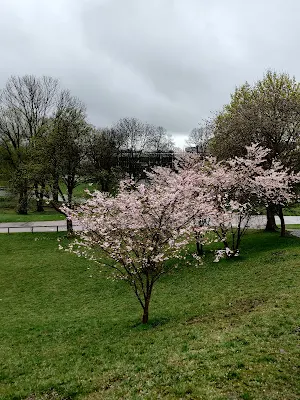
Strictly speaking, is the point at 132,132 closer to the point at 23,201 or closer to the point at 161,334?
the point at 23,201

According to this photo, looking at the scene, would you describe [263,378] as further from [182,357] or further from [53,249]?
[53,249]

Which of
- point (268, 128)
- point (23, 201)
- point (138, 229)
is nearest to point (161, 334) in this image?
point (138, 229)

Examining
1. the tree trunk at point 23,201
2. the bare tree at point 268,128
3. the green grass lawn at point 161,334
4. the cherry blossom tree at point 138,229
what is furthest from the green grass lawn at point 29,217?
the cherry blossom tree at point 138,229

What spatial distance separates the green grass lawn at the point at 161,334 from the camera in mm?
7289

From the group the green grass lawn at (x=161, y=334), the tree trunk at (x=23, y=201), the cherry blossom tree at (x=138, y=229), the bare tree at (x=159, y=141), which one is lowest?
the green grass lawn at (x=161, y=334)

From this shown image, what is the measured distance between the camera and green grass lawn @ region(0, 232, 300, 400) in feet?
23.9

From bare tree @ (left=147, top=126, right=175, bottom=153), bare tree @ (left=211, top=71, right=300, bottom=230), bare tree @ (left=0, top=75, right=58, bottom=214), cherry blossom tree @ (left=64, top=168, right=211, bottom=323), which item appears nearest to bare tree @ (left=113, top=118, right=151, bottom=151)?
bare tree @ (left=147, top=126, right=175, bottom=153)

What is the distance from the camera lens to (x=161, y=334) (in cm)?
1107

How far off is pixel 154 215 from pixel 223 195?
1085 cm

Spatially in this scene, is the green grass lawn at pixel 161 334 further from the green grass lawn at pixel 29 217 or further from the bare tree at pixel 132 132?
the bare tree at pixel 132 132

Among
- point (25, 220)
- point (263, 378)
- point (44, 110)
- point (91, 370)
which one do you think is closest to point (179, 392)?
point (263, 378)

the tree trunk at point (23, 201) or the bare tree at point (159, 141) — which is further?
the bare tree at point (159, 141)

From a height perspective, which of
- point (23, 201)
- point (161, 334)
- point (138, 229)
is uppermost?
point (23, 201)

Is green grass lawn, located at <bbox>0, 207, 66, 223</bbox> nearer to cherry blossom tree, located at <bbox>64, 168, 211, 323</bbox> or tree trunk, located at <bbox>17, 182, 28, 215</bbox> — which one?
tree trunk, located at <bbox>17, 182, 28, 215</bbox>
